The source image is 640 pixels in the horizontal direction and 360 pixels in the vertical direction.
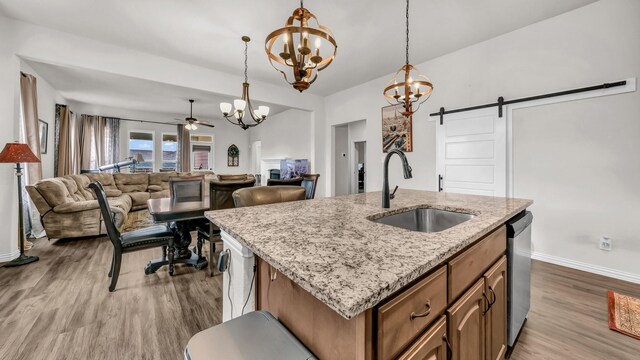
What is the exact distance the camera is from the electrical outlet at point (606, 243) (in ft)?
8.20

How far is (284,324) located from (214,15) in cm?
322

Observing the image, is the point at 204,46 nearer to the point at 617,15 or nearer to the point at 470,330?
the point at 470,330

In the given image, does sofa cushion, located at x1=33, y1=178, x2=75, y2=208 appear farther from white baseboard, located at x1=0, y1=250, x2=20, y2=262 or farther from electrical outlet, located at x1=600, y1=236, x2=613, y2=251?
electrical outlet, located at x1=600, y1=236, x2=613, y2=251

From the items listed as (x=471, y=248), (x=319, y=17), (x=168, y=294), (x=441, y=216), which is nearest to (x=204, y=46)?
(x=319, y=17)

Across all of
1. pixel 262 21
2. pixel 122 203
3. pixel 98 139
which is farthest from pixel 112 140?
pixel 262 21

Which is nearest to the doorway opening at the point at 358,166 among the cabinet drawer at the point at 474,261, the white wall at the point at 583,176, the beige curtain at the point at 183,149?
the white wall at the point at 583,176

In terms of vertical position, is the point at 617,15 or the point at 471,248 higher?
the point at 617,15

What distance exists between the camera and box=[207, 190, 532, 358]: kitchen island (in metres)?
0.57

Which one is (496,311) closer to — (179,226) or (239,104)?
(179,226)

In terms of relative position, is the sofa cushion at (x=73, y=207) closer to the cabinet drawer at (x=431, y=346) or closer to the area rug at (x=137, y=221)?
the area rug at (x=137, y=221)

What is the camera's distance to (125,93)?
219 inches

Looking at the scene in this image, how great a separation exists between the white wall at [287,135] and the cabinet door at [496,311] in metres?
4.82

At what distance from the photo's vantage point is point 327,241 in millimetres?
850

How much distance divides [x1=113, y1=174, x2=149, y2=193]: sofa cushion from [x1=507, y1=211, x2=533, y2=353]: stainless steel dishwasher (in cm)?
734
